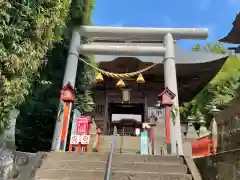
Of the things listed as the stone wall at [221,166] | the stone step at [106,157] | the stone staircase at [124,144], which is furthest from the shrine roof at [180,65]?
the stone wall at [221,166]

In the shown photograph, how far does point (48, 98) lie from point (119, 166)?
5634mm

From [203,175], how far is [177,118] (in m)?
3.88

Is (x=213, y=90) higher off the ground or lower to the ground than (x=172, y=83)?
higher

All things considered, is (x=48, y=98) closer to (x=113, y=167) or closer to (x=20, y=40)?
(x=20, y=40)

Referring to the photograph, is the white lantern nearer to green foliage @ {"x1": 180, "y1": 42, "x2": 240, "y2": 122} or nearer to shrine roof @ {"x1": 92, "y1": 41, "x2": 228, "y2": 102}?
shrine roof @ {"x1": 92, "y1": 41, "x2": 228, "y2": 102}

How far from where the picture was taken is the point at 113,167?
629 centimetres

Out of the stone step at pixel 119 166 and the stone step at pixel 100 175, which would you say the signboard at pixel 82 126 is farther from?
the stone step at pixel 100 175

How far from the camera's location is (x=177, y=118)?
9.98 meters

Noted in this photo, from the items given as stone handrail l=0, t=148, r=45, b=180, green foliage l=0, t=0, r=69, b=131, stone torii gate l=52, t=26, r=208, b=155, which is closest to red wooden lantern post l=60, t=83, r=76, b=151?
stone handrail l=0, t=148, r=45, b=180

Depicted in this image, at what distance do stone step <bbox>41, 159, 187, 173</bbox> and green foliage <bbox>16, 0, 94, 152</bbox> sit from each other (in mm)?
3719

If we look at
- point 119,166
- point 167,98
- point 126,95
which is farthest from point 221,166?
point 126,95

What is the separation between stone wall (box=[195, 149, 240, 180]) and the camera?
191 inches

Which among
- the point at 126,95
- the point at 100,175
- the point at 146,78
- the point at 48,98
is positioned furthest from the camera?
the point at 146,78

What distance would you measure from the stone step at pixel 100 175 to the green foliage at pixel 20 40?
167cm
